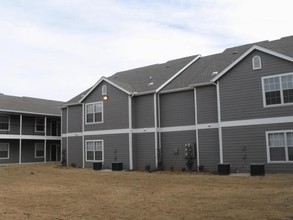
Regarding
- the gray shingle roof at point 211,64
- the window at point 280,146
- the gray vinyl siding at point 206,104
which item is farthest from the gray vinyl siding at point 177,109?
the window at point 280,146

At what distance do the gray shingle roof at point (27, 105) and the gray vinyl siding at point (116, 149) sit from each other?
35.6 ft

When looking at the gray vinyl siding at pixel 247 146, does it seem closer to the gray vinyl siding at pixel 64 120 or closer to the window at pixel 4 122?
the gray vinyl siding at pixel 64 120

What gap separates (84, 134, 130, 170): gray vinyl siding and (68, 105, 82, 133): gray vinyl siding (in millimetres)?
3680

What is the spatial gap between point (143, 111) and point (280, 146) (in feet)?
32.8

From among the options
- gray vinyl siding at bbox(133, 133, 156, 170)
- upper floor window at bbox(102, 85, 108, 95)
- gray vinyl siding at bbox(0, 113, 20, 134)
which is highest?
upper floor window at bbox(102, 85, 108, 95)

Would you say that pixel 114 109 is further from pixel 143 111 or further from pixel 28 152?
pixel 28 152

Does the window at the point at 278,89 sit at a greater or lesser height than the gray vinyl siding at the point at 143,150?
greater

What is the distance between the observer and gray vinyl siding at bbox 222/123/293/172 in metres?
18.7

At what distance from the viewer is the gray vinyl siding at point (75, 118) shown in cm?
3005

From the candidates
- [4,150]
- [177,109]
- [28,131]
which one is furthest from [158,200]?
Result: [28,131]

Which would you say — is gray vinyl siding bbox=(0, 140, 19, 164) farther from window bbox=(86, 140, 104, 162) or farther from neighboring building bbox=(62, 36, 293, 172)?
window bbox=(86, 140, 104, 162)

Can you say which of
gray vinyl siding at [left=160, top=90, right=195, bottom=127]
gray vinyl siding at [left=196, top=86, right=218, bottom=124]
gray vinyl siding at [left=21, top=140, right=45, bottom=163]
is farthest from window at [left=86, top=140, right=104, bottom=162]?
gray vinyl siding at [left=21, top=140, right=45, bottom=163]

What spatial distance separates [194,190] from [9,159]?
25.2 m

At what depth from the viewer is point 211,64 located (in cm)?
2502
